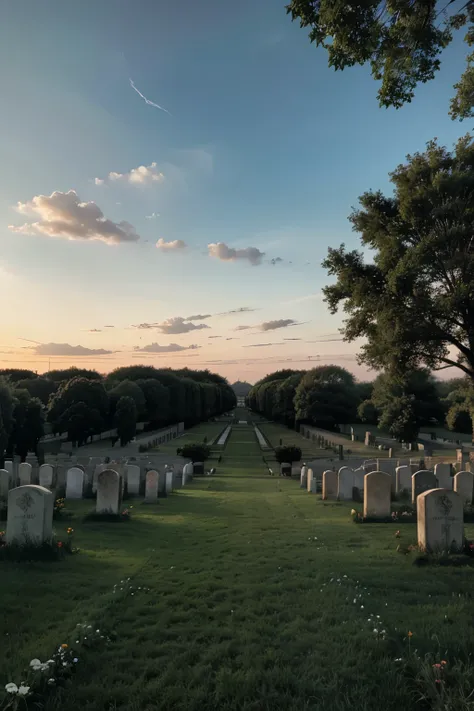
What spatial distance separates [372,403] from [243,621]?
55.0m

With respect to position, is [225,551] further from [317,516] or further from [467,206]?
[467,206]

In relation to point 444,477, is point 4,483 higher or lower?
lower

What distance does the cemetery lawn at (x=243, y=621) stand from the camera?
3594 millimetres

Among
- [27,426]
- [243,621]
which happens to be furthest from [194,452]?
[243,621]

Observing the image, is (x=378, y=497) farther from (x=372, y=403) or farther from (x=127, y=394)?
(x=127, y=394)

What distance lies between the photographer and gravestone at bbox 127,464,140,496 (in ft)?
57.7

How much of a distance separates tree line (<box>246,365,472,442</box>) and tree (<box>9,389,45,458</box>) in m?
27.5

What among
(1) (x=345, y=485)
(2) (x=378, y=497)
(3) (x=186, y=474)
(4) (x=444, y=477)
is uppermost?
(2) (x=378, y=497)

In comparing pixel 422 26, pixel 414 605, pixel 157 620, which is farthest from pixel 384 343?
pixel 157 620

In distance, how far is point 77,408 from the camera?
46219mm

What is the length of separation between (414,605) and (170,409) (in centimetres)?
6749

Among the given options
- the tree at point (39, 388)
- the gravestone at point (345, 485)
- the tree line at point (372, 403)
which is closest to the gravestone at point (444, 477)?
the gravestone at point (345, 485)

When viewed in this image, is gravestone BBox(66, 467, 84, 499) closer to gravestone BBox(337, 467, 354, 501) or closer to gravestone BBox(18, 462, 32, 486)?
gravestone BBox(18, 462, 32, 486)

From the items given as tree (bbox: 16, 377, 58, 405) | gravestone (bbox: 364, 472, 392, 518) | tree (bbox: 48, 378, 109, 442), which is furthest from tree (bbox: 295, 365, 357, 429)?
gravestone (bbox: 364, 472, 392, 518)
